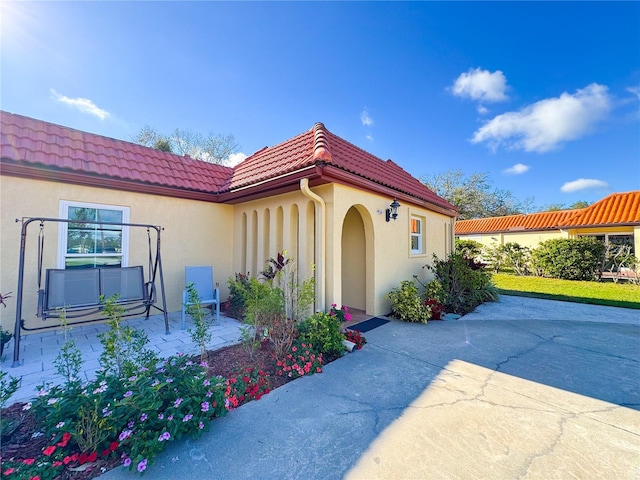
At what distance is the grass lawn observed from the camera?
907 cm

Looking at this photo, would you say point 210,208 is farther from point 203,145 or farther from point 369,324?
point 203,145

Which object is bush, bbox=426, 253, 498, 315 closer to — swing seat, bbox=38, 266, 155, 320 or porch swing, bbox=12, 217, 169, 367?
porch swing, bbox=12, 217, 169, 367

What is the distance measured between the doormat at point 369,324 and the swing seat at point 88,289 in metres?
4.59

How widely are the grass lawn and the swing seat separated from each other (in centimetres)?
1327

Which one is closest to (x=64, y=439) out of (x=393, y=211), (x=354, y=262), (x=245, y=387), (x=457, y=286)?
(x=245, y=387)

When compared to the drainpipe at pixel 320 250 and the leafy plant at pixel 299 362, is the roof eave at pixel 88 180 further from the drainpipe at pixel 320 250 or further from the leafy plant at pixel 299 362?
the leafy plant at pixel 299 362

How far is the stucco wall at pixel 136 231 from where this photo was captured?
504 cm

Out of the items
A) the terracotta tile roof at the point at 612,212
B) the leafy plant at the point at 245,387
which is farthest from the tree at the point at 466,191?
the leafy plant at the point at 245,387

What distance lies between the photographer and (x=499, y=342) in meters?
5.31

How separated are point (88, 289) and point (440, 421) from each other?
651cm

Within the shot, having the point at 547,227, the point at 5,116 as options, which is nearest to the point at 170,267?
the point at 5,116

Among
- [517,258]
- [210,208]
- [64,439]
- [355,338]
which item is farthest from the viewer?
[517,258]

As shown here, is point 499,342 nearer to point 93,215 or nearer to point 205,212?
point 205,212

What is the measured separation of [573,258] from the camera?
46.8ft
